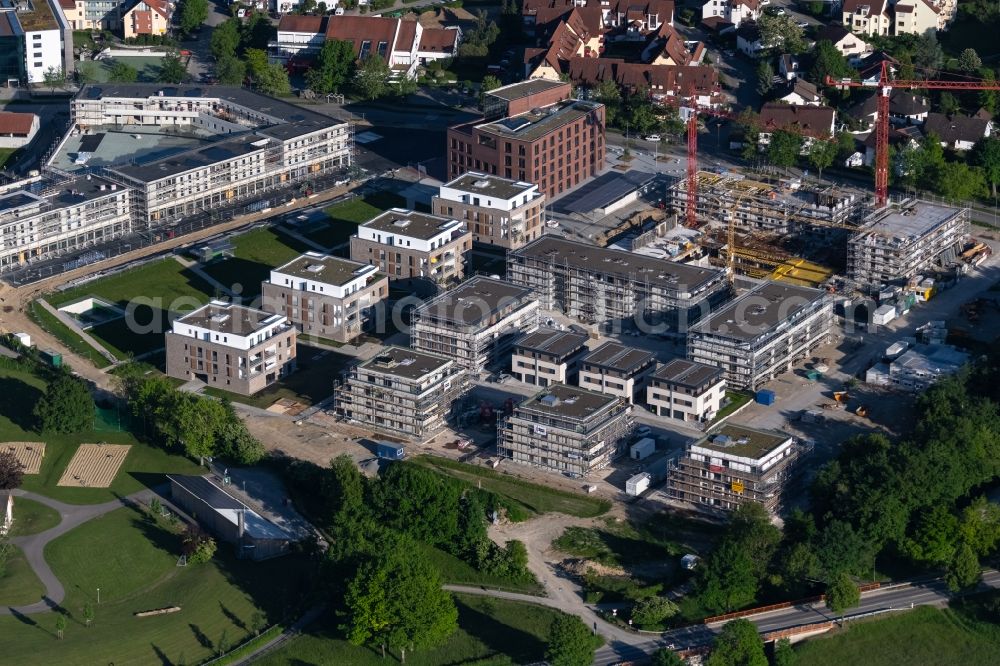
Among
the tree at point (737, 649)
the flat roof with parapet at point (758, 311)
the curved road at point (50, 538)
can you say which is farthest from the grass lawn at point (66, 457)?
the tree at point (737, 649)

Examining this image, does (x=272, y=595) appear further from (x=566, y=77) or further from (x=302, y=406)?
(x=566, y=77)

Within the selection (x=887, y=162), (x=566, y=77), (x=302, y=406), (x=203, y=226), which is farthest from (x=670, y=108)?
(x=302, y=406)

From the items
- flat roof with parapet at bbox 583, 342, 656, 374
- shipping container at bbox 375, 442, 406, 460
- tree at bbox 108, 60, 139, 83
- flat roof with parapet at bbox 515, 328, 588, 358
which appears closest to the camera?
shipping container at bbox 375, 442, 406, 460

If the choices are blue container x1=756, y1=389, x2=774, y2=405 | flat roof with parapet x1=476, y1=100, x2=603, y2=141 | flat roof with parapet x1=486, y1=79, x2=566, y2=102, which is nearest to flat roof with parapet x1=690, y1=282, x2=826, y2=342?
blue container x1=756, y1=389, x2=774, y2=405

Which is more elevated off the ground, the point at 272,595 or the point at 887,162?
the point at 887,162

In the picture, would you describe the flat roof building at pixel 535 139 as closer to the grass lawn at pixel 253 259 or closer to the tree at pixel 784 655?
the grass lawn at pixel 253 259

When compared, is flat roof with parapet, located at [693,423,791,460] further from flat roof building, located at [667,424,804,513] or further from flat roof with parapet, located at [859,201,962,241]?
flat roof with parapet, located at [859,201,962,241]
